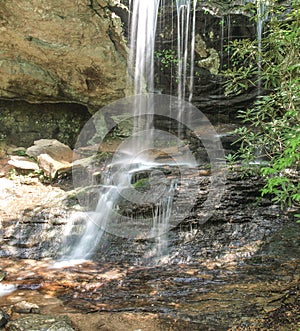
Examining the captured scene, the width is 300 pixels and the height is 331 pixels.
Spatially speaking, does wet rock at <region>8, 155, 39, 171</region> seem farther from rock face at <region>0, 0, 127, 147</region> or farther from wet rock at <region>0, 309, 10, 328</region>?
wet rock at <region>0, 309, 10, 328</region>

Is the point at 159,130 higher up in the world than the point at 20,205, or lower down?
higher up

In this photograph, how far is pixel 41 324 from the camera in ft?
8.43

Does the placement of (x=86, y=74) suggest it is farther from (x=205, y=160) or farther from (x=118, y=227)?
(x=118, y=227)

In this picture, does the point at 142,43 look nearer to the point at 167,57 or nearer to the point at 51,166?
the point at 167,57

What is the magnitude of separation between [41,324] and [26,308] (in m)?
0.49

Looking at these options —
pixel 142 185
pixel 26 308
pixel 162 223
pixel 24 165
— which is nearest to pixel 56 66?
pixel 24 165

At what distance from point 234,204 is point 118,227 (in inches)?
72.6

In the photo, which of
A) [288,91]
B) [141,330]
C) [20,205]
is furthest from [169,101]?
[141,330]

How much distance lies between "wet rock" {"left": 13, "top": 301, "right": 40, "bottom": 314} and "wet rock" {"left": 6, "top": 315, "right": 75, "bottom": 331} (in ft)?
0.82

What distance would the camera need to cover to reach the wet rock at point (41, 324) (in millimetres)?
2498

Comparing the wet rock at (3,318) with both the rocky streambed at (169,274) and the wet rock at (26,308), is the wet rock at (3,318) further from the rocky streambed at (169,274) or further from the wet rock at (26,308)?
the wet rock at (26,308)

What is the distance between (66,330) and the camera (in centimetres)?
248

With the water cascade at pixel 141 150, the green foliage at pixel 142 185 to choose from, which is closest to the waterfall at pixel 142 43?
the water cascade at pixel 141 150

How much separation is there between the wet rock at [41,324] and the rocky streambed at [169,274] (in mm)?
13
